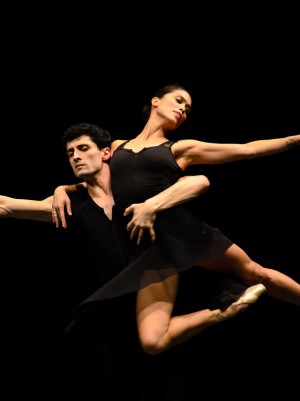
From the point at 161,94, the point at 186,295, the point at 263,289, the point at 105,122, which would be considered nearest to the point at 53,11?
the point at 105,122

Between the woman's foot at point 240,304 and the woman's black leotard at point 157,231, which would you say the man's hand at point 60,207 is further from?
the woman's foot at point 240,304

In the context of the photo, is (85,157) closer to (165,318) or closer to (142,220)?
(142,220)

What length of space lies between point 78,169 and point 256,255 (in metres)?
1.37

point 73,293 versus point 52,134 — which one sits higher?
point 52,134

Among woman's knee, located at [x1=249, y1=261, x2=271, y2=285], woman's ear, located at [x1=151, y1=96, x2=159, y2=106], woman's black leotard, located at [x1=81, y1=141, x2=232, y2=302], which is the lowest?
woman's knee, located at [x1=249, y1=261, x2=271, y2=285]

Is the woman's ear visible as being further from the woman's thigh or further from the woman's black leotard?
the woman's thigh

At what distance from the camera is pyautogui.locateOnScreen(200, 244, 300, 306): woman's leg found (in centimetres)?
296

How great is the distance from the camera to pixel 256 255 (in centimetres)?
393

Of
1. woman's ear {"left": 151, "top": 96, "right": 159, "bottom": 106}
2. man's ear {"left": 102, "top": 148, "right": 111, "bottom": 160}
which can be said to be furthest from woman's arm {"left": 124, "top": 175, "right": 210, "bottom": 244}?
woman's ear {"left": 151, "top": 96, "right": 159, "bottom": 106}

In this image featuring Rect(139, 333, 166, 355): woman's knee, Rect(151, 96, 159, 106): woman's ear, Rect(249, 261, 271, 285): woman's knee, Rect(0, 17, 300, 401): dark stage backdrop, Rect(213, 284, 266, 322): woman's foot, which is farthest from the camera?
Rect(0, 17, 300, 401): dark stage backdrop

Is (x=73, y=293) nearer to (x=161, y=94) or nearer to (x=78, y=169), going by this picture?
(x=78, y=169)

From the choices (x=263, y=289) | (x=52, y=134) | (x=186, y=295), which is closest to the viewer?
(x=263, y=289)

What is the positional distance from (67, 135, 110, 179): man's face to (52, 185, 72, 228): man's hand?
12 centimetres

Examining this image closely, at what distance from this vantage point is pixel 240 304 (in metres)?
2.89
